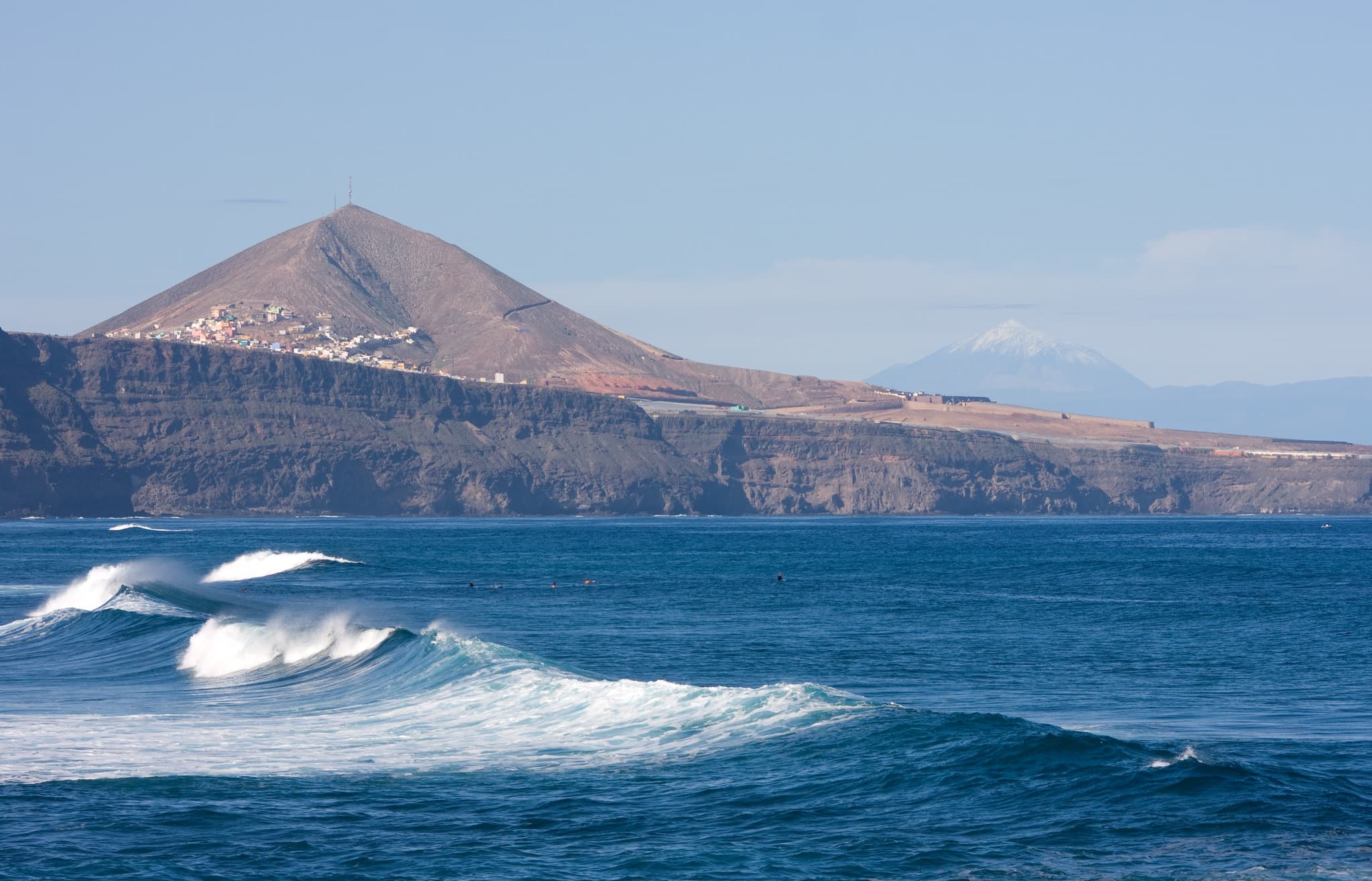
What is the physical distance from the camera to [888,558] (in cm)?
10762

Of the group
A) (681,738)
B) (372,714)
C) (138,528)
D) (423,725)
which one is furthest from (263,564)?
(138,528)

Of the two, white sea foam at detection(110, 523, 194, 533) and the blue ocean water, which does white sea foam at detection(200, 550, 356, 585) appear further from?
white sea foam at detection(110, 523, 194, 533)

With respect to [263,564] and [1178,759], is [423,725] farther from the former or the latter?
[263,564]

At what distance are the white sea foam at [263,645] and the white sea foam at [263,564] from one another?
37.6 meters

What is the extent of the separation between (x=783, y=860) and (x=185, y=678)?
75.7 feet

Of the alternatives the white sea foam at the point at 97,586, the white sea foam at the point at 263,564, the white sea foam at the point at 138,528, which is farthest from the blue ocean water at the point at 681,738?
the white sea foam at the point at 138,528

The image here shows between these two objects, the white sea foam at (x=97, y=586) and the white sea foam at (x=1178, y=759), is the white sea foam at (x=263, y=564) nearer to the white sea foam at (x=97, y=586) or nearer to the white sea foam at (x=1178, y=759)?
the white sea foam at (x=97, y=586)

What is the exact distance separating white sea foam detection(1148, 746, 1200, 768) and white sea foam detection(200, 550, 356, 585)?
64376 mm

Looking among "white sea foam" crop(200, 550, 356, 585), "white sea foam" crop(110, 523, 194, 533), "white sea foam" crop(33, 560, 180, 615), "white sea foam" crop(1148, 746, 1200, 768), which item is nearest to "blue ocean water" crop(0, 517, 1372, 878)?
"white sea foam" crop(1148, 746, 1200, 768)

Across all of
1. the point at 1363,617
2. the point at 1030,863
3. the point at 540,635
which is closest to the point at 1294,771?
the point at 1030,863

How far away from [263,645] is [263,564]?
52.7m

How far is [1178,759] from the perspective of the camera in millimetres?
21547

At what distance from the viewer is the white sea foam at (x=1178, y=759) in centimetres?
2138

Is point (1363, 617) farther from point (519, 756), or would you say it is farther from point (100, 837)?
point (100, 837)
